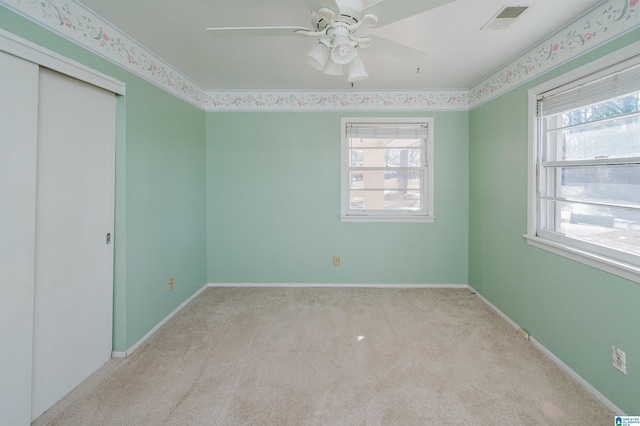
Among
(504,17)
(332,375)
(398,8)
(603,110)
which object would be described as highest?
(504,17)

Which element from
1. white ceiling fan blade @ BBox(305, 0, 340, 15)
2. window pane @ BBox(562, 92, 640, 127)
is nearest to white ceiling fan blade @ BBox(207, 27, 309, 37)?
white ceiling fan blade @ BBox(305, 0, 340, 15)

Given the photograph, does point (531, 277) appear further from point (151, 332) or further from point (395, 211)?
point (151, 332)

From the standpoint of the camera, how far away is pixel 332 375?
75.6 inches

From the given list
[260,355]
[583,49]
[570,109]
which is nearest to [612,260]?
[570,109]

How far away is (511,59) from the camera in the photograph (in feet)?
8.37

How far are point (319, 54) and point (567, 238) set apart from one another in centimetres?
217

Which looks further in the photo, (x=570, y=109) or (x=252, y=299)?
(x=252, y=299)

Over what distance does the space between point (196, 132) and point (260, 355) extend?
8.22 feet

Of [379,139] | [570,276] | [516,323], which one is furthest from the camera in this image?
[379,139]

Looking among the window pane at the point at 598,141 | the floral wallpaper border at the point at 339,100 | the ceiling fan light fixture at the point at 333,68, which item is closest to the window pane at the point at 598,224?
the window pane at the point at 598,141

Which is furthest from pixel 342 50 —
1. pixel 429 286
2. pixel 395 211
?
pixel 429 286

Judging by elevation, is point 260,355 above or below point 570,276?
below

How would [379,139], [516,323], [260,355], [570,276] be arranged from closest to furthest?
[570,276] → [260,355] → [516,323] → [379,139]

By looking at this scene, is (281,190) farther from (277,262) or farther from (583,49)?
(583,49)
